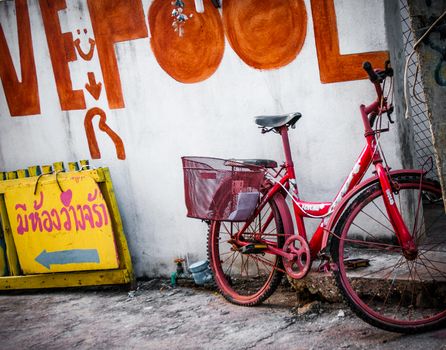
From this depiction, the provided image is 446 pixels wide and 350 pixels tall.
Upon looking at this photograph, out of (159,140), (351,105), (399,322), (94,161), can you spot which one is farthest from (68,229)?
(399,322)

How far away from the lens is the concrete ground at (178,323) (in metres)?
3.93

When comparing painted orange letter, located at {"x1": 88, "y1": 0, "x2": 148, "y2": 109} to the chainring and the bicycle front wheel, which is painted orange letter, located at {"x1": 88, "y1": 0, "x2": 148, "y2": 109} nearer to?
the chainring

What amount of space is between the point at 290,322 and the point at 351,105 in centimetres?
195

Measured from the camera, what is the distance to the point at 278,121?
4477 millimetres

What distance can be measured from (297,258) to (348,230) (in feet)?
1.54

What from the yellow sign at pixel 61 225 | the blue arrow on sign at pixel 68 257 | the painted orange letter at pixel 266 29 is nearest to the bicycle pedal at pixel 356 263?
the painted orange letter at pixel 266 29

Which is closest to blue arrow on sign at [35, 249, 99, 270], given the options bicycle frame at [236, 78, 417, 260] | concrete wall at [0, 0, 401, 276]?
concrete wall at [0, 0, 401, 276]

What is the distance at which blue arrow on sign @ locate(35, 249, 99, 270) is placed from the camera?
18.7 ft

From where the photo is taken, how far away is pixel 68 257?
19.0ft

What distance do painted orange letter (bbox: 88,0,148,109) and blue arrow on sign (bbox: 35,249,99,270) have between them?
159 cm

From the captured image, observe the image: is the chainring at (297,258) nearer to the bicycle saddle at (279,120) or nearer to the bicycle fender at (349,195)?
the bicycle fender at (349,195)

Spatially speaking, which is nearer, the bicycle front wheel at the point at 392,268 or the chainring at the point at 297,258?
the bicycle front wheel at the point at 392,268

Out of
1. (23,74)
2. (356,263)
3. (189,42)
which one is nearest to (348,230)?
(356,263)

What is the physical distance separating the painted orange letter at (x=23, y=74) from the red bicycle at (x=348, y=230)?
8.69 ft
